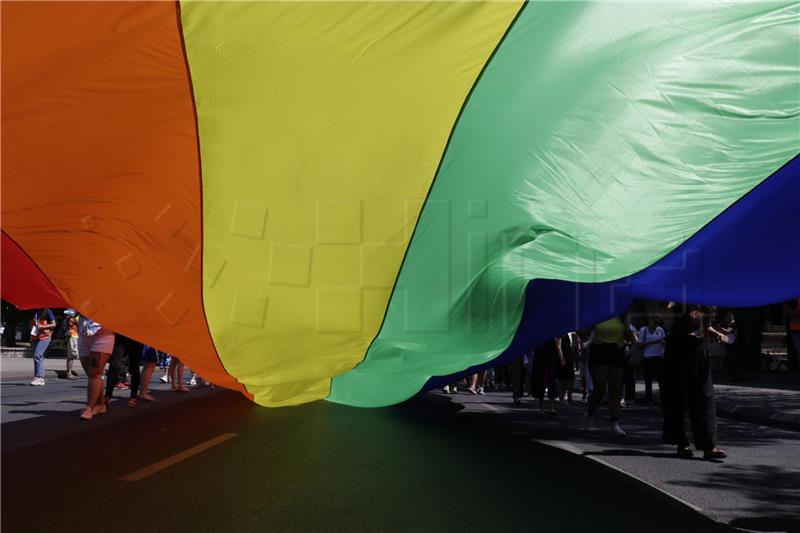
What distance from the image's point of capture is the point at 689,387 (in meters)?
7.57

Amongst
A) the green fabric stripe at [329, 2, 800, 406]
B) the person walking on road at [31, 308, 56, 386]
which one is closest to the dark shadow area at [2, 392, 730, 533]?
the green fabric stripe at [329, 2, 800, 406]

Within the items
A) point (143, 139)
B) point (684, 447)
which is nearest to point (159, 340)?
point (143, 139)

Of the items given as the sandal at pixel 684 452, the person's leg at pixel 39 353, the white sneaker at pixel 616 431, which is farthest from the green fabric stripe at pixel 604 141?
the person's leg at pixel 39 353

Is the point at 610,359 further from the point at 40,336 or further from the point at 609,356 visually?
the point at 40,336

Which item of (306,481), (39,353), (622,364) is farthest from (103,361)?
(39,353)

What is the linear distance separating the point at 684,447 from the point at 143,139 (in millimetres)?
6214

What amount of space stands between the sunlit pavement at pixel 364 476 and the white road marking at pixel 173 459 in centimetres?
3

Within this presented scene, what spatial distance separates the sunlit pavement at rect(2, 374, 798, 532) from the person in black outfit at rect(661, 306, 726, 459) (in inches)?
9.2

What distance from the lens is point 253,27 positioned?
3555 mm

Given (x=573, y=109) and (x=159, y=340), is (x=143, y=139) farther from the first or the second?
(x=573, y=109)

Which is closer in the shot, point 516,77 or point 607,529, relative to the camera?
point 516,77

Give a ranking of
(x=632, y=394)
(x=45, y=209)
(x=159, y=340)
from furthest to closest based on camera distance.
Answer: (x=632, y=394) < (x=159, y=340) < (x=45, y=209)

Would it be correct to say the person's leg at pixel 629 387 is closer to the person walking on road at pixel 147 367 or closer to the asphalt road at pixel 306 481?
the asphalt road at pixel 306 481

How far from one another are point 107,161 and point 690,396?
19.1ft
